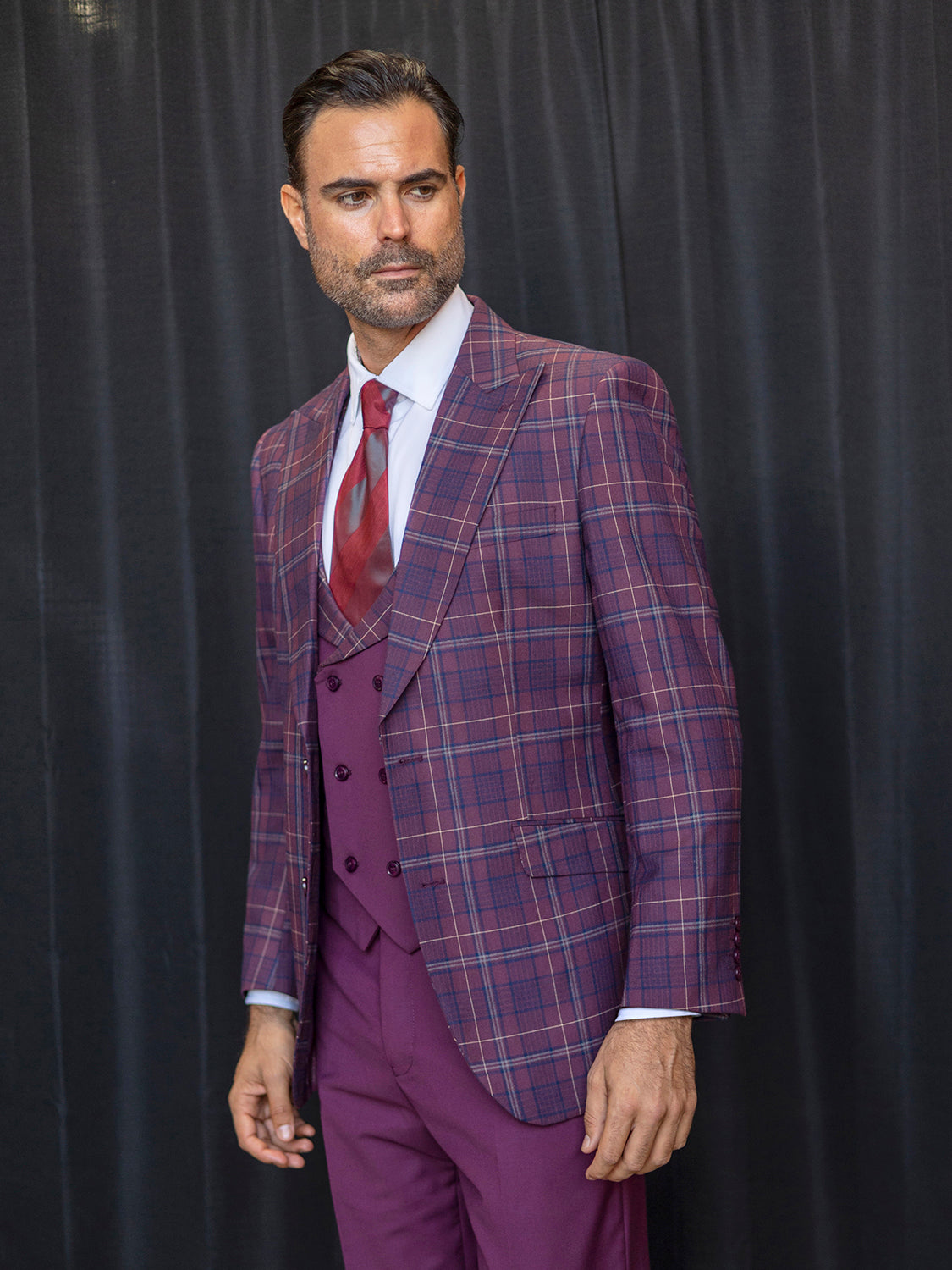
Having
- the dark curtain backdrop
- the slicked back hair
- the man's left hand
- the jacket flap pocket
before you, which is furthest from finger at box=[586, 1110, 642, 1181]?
the slicked back hair

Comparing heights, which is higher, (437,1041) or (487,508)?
(487,508)

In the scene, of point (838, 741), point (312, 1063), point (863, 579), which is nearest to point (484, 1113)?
point (312, 1063)

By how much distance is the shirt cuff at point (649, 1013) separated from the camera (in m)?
1.08

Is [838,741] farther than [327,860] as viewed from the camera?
Yes

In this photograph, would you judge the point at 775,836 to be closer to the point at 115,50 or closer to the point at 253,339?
the point at 253,339

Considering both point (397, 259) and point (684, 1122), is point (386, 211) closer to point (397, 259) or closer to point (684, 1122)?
point (397, 259)

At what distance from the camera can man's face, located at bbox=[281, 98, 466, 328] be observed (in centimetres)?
132

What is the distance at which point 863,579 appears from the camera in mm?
2033

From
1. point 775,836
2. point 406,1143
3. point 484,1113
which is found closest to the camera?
point 484,1113

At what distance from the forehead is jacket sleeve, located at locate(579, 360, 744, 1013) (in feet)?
1.24

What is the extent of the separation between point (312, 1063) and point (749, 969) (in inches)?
36.6

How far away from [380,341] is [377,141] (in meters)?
0.23

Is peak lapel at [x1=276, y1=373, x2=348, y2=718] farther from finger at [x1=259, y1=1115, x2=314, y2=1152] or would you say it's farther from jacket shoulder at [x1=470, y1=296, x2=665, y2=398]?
finger at [x1=259, y1=1115, x2=314, y2=1152]

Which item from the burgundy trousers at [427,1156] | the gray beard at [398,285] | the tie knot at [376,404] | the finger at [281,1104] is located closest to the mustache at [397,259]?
the gray beard at [398,285]
